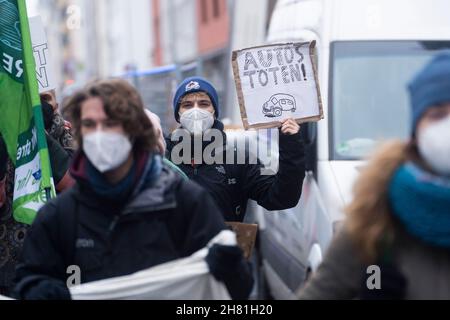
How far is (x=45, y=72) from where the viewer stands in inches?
267

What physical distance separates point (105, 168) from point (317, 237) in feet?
11.3

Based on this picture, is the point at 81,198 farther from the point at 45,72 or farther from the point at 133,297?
the point at 45,72

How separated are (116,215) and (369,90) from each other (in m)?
3.79

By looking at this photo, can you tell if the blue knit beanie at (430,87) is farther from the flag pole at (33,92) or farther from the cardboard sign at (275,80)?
the cardboard sign at (275,80)

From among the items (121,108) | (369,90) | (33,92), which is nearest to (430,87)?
(121,108)

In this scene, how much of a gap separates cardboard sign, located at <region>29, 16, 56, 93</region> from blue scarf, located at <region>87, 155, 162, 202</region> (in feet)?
9.16

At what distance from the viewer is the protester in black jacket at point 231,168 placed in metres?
5.60

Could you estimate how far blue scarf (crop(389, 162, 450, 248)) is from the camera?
3.27m

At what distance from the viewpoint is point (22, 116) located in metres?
5.77

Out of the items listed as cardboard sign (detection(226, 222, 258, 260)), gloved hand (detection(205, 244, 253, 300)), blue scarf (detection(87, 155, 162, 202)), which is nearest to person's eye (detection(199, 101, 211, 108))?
cardboard sign (detection(226, 222, 258, 260))

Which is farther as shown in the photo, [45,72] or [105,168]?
[45,72]

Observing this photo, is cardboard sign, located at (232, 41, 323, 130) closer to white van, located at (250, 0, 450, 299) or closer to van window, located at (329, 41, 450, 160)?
white van, located at (250, 0, 450, 299)

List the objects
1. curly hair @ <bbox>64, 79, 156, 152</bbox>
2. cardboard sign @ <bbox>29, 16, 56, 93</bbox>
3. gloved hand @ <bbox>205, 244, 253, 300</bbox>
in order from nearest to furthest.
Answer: gloved hand @ <bbox>205, 244, 253, 300</bbox> < curly hair @ <bbox>64, 79, 156, 152</bbox> < cardboard sign @ <bbox>29, 16, 56, 93</bbox>
